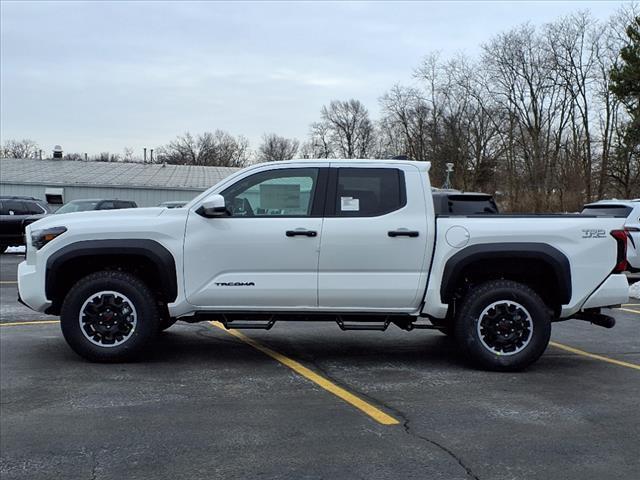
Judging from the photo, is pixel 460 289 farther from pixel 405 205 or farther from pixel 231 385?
pixel 231 385

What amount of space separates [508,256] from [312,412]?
8.09 feet

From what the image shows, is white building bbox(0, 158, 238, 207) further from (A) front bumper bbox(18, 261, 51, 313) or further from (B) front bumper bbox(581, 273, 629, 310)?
(B) front bumper bbox(581, 273, 629, 310)

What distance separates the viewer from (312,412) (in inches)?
191

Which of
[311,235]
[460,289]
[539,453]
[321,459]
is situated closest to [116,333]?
[311,235]

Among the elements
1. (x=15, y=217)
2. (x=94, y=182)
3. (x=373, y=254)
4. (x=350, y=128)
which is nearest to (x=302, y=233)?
(x=373, y=254)

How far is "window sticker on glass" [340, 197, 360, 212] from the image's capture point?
20.2 feet

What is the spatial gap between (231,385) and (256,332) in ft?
8.06

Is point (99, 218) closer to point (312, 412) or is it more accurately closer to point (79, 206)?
point (312, 412)

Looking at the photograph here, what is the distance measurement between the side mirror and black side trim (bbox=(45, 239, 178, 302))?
0.51m

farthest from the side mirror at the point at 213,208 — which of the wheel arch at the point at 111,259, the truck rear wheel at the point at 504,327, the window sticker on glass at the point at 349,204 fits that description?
the truck rear wheel at the point at 504,327

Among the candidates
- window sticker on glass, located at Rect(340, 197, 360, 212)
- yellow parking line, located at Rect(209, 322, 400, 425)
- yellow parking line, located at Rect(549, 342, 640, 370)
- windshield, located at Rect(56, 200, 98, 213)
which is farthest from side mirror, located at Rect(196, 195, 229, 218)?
windshield, located at Rect(56, 200, 98, 213)

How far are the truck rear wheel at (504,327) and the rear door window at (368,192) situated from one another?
3.96 ft

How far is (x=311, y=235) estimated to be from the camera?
602cm

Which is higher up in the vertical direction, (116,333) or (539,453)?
(116,333)
